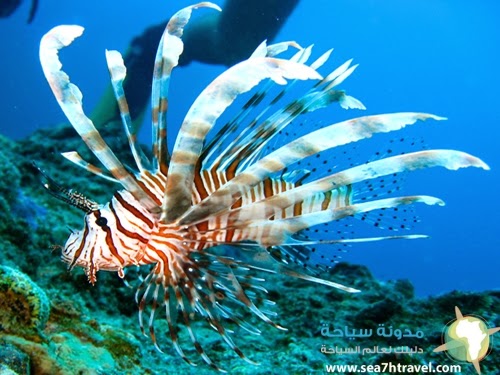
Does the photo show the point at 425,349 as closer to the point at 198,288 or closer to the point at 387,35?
the point at 198,288

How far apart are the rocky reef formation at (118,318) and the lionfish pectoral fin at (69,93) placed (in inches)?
29.9

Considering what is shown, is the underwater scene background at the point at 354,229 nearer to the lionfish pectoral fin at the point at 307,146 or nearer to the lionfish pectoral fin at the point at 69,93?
the lionfish pectoral fin at the point at 69,93

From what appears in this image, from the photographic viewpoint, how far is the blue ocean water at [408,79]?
56.7m

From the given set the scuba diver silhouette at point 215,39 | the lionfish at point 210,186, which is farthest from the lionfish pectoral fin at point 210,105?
the scuba diver silhouette at point 215,39

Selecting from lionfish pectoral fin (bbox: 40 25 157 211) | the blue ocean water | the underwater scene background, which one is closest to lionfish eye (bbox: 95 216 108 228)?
lionfish pectoral fin (bbox: 40 25 157 211)

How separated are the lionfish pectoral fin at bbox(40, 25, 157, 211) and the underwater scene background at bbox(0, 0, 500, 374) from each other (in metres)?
0.76

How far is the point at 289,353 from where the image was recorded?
3.61 meters

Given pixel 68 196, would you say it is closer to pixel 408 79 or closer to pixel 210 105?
pixel 210 105

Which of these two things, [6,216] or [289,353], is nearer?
[289,353]

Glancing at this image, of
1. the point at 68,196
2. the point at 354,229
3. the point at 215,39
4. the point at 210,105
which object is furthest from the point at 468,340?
the point at 215,39

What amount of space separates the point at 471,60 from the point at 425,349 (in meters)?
67.0

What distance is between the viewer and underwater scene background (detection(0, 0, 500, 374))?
2742 millimetres

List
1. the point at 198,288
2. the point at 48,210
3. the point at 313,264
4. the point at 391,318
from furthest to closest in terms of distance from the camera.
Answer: the point at 48,210
the point at 391,318
the point at 313,264
the point at 198,288

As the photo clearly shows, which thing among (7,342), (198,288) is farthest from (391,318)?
(7,342)
